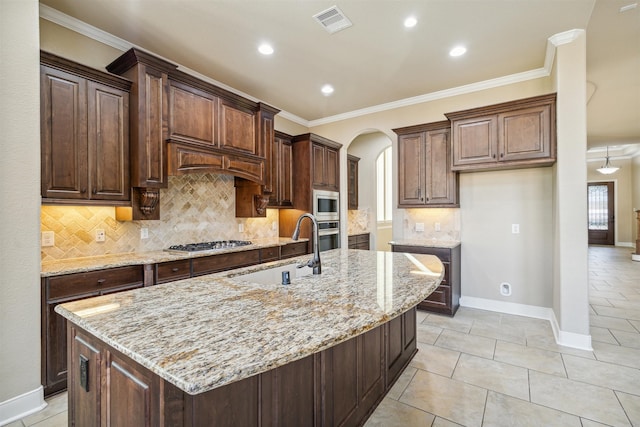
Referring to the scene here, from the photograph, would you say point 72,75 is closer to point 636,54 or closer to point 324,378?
point 324,378

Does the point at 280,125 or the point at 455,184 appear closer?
the point at 455,184

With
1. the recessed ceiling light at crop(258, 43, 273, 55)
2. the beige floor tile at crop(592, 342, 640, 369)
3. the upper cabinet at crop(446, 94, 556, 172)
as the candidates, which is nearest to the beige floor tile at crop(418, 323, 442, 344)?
the beige floor tile at crop(592, 342, 640, 369)

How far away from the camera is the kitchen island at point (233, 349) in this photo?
0.84 meters

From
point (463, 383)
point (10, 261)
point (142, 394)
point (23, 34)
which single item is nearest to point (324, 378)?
point (142, 394)

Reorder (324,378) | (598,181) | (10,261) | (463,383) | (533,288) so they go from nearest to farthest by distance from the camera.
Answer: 1. (324,378)
2. (10,261)
3. (463,383)
4. (533,288)
5. (598,181)

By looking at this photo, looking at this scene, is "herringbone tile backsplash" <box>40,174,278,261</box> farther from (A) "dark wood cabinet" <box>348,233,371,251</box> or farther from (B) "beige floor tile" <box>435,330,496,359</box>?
(B) "beige floor tile" <box>435,330,496,359</box>

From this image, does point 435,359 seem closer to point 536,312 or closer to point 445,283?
point 445,283

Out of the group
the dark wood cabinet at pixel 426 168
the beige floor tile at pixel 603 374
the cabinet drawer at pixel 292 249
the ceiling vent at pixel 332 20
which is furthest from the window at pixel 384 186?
the beige floor tile at pixel 603 374

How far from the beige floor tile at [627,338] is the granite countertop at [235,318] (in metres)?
2.61

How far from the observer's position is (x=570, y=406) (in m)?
2.03

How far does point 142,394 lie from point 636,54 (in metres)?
5.25

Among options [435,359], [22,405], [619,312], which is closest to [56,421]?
[22,405]

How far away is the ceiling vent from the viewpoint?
8.39ft

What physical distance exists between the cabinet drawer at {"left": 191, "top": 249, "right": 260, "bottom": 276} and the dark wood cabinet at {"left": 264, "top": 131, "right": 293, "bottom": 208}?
93 centimetres
